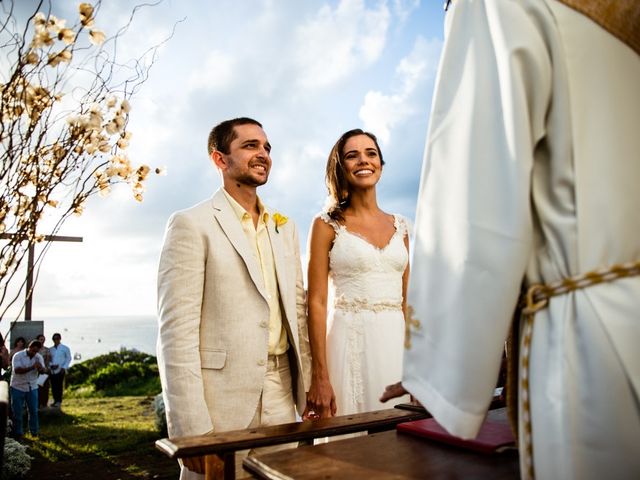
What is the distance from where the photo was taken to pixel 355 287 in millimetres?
3285

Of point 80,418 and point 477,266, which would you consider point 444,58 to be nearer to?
point 477,266

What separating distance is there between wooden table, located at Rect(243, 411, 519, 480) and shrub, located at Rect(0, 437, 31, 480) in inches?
297

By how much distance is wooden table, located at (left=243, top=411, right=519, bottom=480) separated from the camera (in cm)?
126

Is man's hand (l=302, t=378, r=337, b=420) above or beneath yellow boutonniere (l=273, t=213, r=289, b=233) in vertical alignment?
beneath

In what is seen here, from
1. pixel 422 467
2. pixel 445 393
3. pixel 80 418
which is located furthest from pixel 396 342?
pixel 80 418

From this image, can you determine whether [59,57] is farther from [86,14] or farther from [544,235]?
[544,235]

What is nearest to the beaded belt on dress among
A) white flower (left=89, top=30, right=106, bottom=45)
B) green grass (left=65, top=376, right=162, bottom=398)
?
white flower (left=89, top=30, right=106, bottom=45)

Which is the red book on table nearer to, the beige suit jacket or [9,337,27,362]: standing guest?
the beige suit jacket

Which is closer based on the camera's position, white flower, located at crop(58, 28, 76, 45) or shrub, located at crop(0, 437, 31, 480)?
white flower, located at crop(58, 28, 76, 45)

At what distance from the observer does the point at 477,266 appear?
3.24 ft

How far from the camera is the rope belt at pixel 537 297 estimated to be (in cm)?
95

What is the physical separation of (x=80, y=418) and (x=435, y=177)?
13.6 metres

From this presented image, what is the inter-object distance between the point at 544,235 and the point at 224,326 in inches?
69.9

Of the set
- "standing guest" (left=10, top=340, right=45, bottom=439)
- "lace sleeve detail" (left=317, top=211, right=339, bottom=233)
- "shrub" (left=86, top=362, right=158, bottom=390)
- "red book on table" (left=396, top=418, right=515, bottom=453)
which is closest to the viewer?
"red book on table" (left=396, top=418, right=515, bottom=453)
